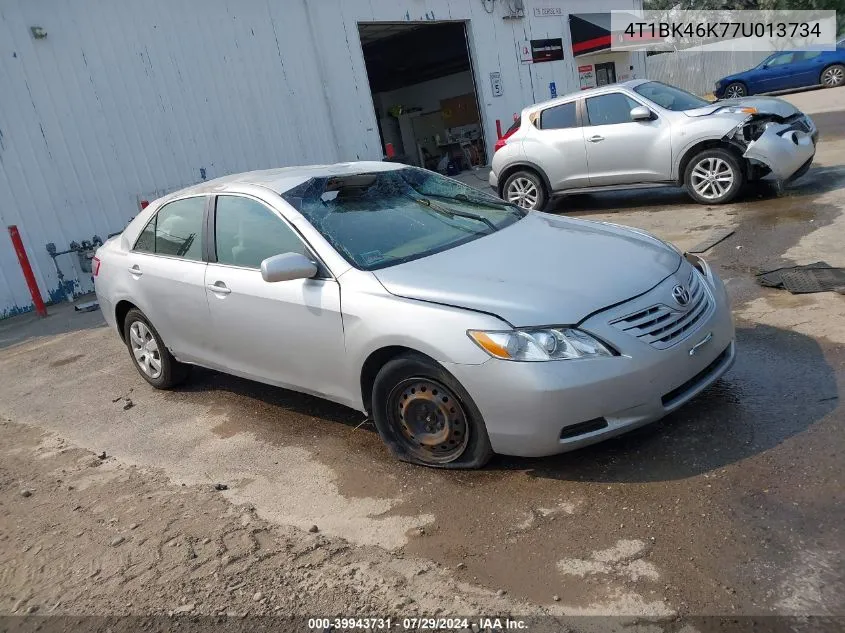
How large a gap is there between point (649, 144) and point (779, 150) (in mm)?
1499

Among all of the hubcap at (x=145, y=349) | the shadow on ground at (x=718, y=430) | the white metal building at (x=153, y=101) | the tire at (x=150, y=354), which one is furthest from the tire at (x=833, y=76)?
the hubcap at (x=145, y=349)

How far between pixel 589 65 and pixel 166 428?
1966cm

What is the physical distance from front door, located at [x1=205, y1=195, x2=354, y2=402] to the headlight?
964mm

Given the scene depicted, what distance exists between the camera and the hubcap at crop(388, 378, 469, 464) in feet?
10.8

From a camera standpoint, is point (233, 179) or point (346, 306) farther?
point (233, 179)

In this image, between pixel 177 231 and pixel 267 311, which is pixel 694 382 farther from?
pixel 177 231

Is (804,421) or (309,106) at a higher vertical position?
(309,106)

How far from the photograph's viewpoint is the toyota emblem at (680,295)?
3.28 m

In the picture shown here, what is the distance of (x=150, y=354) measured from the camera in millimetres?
5246

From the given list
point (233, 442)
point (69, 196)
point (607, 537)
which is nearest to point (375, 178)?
point (233, 442)

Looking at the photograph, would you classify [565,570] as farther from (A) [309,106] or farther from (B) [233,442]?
(A) [309,106]

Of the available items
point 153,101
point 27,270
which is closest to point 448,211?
point 27,270

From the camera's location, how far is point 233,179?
4734 mm

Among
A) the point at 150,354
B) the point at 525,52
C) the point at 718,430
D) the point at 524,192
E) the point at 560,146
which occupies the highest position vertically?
the point at 525,52
